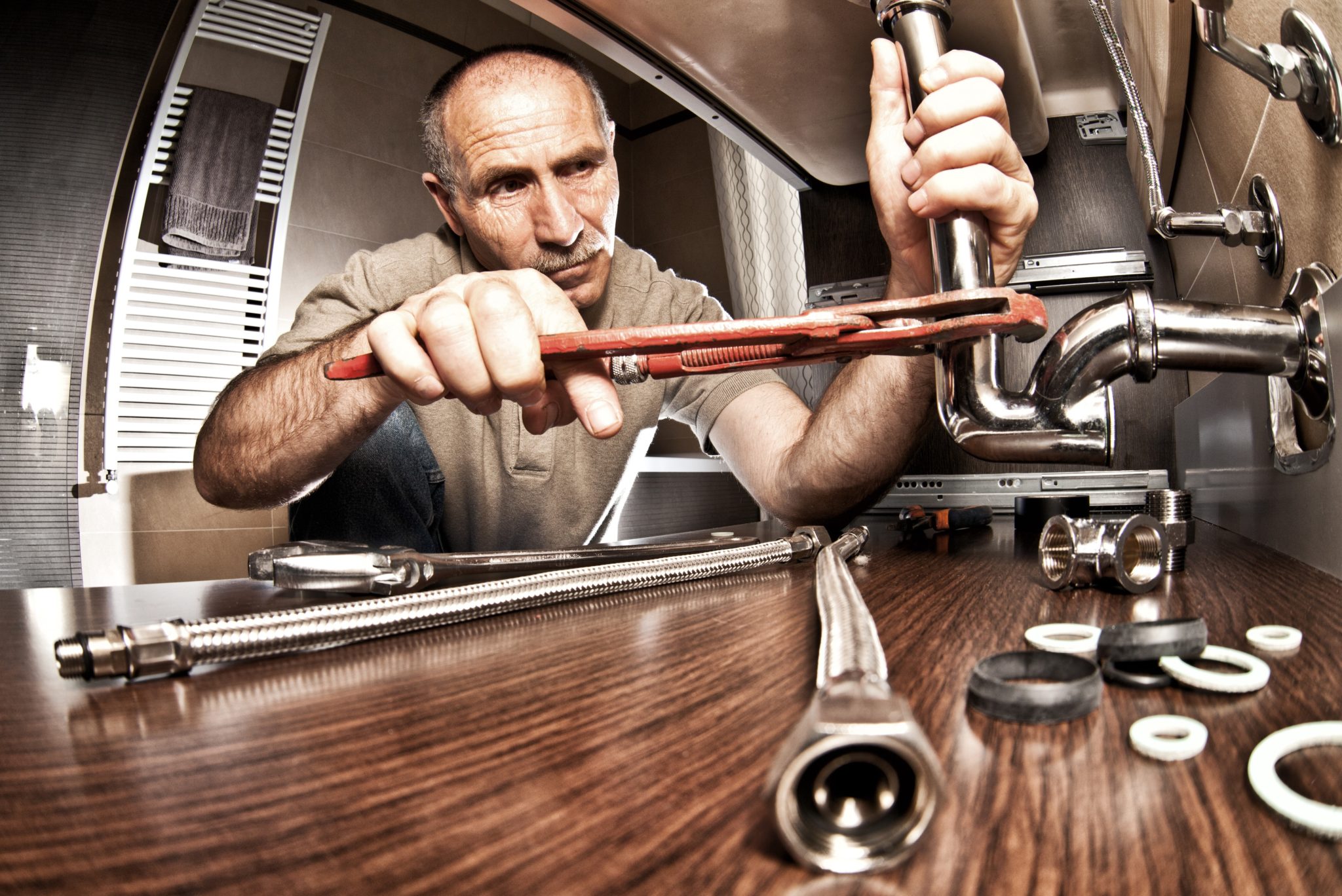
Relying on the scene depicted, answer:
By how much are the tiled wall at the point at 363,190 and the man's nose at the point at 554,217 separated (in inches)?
58.1

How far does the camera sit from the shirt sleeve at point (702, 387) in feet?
3.86

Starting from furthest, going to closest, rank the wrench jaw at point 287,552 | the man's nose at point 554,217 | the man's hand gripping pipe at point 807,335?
the man's nose at point 554,217
the wrench jaw at point 287,552
the man's hand gripping pipe at point 807,335

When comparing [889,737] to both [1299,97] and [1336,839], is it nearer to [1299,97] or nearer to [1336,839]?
[1336,839]

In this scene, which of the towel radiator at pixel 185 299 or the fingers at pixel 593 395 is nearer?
the fingers at pixel 593 395

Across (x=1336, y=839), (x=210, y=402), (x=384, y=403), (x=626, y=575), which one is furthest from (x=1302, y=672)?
(x=210, y=402)

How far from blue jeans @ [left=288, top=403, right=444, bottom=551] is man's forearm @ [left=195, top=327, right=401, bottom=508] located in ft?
0.28

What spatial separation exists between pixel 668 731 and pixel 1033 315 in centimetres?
28

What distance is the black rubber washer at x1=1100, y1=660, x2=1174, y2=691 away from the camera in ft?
0.77

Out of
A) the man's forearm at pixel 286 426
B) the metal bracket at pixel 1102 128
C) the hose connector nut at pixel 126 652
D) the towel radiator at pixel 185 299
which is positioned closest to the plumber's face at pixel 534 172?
the man's forearm at pixel 286 426

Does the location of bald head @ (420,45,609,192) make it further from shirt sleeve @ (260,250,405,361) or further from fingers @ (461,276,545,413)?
fingers @ (461,276,545,413)

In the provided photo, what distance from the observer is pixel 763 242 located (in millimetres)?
1923

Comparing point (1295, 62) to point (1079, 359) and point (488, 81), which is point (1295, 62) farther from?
point (488, 81)

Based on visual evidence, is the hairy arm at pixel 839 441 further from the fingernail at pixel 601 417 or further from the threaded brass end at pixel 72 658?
the threaded brass end at pixel 72 658

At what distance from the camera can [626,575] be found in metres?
0.45
